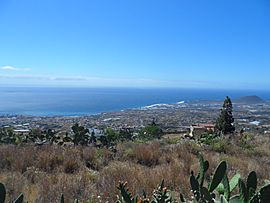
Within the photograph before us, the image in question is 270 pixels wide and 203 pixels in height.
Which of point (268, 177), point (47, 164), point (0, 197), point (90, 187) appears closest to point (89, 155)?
point (47, 164)

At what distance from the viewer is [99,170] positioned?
634cm

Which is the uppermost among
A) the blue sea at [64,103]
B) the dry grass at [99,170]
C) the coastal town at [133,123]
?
the dry grass at [99,170]

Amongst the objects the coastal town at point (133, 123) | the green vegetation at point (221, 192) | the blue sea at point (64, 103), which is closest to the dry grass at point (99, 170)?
the green vegetation at point (221, 192)

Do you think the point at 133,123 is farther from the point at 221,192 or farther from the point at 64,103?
the point at 64,103

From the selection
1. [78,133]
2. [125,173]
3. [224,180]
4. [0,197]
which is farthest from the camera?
[78,133]

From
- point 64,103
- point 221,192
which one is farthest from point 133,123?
point 64,103

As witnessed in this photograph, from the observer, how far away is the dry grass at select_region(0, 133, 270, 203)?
4.27 metres

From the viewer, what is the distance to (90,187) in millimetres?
4371

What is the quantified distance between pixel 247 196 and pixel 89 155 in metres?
5.84

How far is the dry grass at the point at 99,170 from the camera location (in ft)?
14.0

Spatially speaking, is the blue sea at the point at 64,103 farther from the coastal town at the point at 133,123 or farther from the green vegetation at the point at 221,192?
the green vegetation at the point at 221,192

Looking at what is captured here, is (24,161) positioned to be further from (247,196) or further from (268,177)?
(247,196)

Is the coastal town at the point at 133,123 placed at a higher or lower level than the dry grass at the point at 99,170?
lower

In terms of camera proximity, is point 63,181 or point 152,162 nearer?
point 63,181
